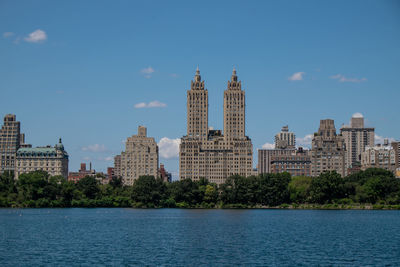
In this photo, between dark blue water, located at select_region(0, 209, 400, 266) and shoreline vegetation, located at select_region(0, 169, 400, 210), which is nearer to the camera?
dark blue water, located at select_region(0, 209, 400, 266)

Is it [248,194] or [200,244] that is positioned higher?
[248,194]

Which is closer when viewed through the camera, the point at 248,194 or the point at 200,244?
the point at 200,244

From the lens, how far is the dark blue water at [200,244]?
63031 millimetres

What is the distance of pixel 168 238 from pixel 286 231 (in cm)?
2143

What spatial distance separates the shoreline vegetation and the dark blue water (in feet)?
226

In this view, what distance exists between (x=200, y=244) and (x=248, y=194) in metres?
110

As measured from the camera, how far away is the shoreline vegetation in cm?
17775

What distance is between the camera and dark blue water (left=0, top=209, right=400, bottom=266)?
2482 inches

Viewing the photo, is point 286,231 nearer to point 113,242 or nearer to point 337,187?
point 113,242

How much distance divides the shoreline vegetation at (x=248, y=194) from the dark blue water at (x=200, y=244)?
6874 centimetres

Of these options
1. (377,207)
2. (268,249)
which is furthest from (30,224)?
(377,207)

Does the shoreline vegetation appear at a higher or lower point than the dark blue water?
higher

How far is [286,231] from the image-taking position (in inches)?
3794

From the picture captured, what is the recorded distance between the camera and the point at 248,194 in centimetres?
18575
